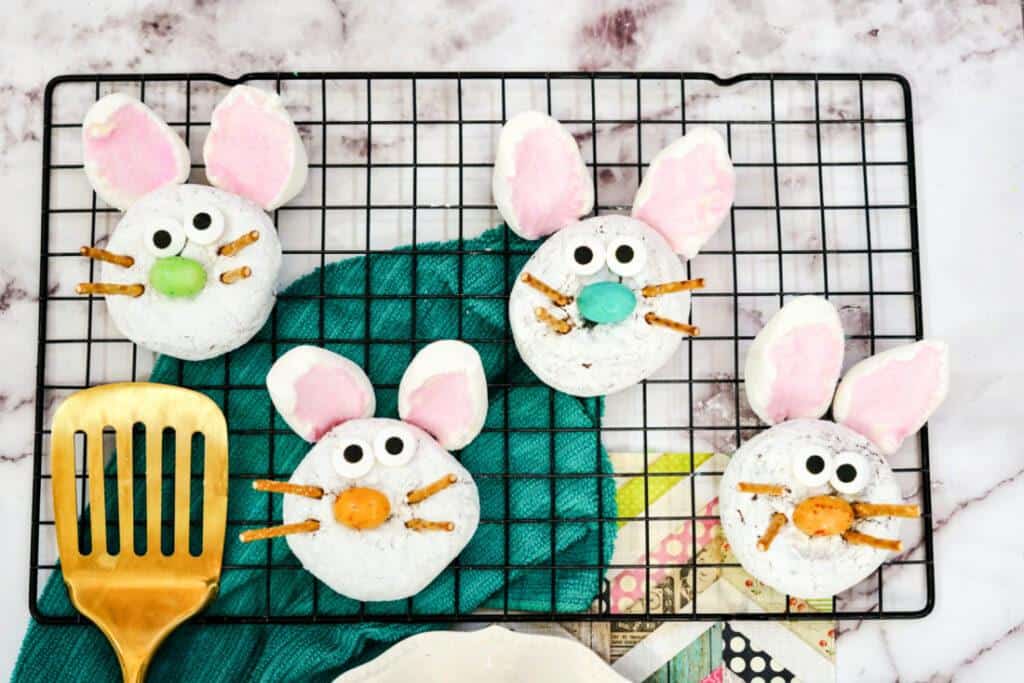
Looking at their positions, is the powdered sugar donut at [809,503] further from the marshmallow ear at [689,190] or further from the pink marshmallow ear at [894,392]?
the marshmallow ear at [689,190]

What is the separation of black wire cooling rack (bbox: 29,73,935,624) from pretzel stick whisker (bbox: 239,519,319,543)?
198 mm

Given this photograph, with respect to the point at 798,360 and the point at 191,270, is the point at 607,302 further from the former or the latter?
the point at 191,270

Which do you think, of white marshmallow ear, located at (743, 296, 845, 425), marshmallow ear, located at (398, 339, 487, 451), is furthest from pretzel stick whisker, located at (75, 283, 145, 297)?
white marshmallow ear, located at (743, 296, 845, 425)

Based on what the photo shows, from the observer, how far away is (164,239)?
2.83 ft

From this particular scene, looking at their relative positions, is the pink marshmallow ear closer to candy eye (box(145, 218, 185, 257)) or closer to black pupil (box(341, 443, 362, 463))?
black pupil (box(341, 443, 362, 463))

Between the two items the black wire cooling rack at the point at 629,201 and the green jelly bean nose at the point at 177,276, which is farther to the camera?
the black wire cooling rack at the point at 629,201

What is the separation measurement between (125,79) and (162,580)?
0.42 meters

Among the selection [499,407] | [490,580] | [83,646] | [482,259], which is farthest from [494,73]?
[83,646]

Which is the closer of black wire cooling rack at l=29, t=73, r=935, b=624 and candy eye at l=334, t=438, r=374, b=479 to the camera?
candy eye at l=334, t=438, r=374, b=479

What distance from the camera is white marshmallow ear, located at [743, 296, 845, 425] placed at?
866 millimetres

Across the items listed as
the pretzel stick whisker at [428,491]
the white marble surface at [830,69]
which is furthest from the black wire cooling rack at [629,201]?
the pretzel stick whisker at [428,491]

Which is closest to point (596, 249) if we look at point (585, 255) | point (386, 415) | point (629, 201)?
point (585, 255)

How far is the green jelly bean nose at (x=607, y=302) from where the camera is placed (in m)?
0.83

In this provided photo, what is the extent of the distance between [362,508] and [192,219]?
258 mm
